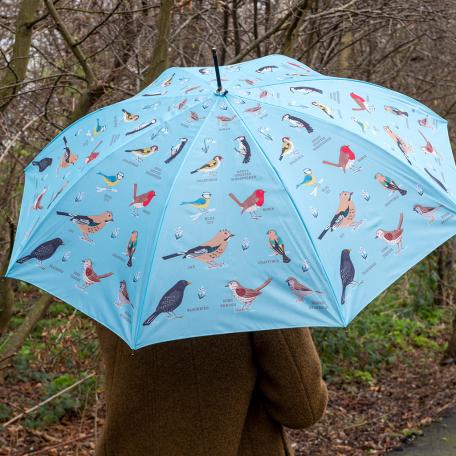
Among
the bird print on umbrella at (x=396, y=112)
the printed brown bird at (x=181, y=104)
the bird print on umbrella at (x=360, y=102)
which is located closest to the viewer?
the printed brown bird at (x=181, y=104)

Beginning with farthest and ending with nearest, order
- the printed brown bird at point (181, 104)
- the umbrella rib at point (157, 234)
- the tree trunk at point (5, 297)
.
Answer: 1. the tree trunk at point (5, 297)
2. the printed brown bird at point (181, 104)
3. the umbrella rib at point (157, 234)

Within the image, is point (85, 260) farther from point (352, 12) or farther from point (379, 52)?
point (379, 52)

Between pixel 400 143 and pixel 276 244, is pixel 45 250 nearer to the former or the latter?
pixel 276 244

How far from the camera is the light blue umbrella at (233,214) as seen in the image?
229 centimetres

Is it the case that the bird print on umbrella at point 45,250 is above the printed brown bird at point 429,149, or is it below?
below

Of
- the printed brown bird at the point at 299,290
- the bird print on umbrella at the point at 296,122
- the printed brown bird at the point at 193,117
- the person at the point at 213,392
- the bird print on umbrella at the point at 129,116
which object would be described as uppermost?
the printed brown bird at the point at 193,117

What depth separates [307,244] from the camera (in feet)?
7.66

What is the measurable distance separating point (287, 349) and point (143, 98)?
1.02 meters

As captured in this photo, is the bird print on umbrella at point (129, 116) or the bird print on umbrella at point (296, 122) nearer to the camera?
the bird print on umbrella at point (296, 122)

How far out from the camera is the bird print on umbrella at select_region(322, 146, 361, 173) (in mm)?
2498

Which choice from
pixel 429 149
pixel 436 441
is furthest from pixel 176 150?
pixel 436 441

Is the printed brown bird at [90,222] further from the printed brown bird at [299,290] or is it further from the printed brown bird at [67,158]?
the printed brown bird at [299,290]

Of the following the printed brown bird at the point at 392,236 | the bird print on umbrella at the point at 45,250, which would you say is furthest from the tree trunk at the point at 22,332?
the printed brown bird at the point at 392,236

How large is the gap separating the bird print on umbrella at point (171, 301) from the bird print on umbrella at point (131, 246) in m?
0.17
